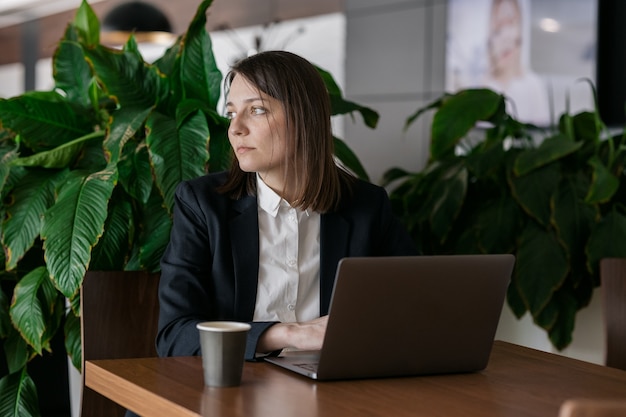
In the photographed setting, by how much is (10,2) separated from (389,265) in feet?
27.4

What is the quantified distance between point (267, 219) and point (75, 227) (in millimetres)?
534

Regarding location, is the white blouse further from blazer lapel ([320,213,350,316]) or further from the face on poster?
the face on poster

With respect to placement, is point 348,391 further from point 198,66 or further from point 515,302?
point 515,302

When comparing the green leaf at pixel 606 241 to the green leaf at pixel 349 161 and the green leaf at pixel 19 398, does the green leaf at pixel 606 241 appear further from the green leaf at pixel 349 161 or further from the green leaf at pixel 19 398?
the green leaf at pixel 19 398

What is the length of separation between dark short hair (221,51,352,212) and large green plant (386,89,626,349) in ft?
3.56

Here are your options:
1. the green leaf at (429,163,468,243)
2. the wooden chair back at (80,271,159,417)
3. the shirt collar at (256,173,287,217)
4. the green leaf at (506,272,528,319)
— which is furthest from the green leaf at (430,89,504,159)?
the wooden chair back at (80,271,159,417)

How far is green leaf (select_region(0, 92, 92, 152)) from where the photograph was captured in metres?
2.44

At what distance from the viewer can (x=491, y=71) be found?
4621mm

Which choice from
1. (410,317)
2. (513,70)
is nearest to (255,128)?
(410,317)

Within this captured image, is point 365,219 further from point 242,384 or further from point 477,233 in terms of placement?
point 477,233

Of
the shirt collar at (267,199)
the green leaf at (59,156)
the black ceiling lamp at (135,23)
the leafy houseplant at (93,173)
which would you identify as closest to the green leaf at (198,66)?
the leafy houseplant at (93,173)

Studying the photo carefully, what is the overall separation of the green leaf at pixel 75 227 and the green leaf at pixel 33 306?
17cm

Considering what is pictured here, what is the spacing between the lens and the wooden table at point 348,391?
4.26 feet

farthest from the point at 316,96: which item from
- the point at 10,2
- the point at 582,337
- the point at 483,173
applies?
the point at 10,2
